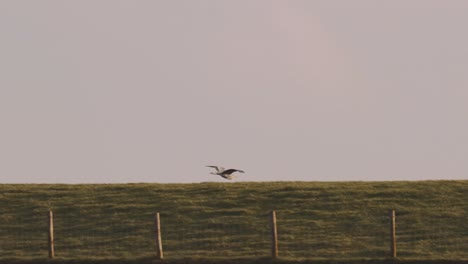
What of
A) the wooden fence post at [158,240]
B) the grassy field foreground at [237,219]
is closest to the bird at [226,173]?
the grassy field foreground at [237,219]

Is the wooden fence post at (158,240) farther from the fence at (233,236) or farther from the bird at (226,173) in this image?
the bird at (226,173)

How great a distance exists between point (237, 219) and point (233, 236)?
3388 mm

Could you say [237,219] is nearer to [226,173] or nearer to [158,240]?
[226,173]

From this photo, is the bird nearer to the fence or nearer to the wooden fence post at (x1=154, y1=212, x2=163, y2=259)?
the fence

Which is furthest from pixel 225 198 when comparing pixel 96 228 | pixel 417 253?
pixel 417 253

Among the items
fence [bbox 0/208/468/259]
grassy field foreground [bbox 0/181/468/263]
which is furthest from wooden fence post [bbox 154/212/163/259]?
grassy field foreground [bbox 0/181/468/263]

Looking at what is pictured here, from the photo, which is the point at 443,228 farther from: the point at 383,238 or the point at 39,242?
the point at 39,242

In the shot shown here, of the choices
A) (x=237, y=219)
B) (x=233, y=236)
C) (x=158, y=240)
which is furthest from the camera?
(x=237, y=219)

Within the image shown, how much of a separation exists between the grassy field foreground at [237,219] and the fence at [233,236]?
45 millimetres

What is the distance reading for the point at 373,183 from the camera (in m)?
70.5

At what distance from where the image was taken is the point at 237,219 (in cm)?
6272

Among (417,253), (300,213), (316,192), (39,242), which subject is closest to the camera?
(417,253)

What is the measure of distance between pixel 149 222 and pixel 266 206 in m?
6.08

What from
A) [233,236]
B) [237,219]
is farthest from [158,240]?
[237,219]
